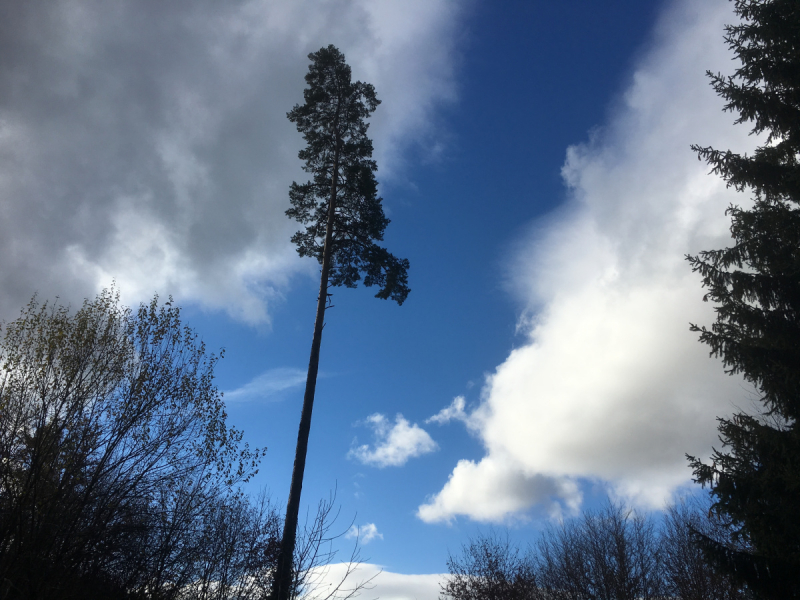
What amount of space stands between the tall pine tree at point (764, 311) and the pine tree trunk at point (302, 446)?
7881 millimetres

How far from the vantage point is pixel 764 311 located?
372 inches

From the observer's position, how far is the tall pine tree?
801 cm

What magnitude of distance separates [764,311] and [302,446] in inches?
419

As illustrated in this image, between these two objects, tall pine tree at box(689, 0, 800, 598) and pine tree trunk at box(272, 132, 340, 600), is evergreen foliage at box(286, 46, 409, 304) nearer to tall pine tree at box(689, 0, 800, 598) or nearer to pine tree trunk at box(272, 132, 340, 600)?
pine tree trunk at box(272, 132, 340, 600)

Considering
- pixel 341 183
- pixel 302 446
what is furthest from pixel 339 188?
pixel 302 446

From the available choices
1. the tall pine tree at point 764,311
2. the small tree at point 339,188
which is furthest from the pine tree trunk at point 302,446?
the tall pine tree at point 764,311

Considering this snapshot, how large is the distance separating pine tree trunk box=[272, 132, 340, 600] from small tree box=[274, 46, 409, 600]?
0.04 m

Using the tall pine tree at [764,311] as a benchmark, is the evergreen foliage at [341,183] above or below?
above

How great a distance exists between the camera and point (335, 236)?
15469mm

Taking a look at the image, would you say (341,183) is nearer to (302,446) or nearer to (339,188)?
(339,188)

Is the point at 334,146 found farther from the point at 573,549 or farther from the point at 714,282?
the point at 573,549

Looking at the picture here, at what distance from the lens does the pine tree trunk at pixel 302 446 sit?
8.06 metres

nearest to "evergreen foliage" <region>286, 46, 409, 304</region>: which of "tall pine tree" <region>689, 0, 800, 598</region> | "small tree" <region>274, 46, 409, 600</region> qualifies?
"small tree" <region>274, 46, 409, 600</region>

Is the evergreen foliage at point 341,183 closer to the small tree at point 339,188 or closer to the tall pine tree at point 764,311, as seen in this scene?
the small tree at point 339,188
